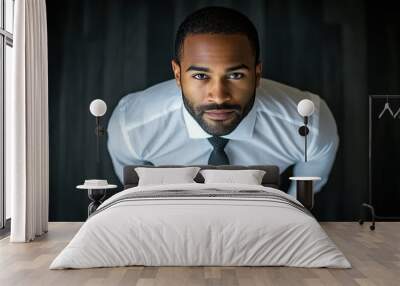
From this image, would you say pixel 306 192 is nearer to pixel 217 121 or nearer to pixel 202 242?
pixel 217 121

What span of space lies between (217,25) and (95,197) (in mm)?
2749

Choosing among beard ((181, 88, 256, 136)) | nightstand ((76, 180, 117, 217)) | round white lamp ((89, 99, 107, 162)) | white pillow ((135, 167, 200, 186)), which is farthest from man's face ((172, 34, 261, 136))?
nightstand ((76, 180, 117, 217))

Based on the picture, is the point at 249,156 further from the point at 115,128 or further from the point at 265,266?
the point at 265,266

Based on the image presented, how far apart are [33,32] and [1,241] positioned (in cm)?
232

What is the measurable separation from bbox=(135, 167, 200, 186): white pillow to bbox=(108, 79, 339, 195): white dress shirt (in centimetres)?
46

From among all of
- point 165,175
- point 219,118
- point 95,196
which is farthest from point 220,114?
point 95,196

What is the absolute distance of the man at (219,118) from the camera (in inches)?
324

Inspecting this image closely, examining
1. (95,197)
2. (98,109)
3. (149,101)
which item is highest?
(149,101)

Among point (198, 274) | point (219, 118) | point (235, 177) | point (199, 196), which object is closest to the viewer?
point (198, 274)

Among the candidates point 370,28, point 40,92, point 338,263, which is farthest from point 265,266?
point 370,28

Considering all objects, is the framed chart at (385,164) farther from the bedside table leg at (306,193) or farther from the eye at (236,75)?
the eye at (236,75)

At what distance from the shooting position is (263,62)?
8.38m

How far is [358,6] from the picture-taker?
27.6ft

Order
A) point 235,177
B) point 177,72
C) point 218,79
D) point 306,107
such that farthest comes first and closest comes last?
point 177,72 → point 218,79 → point 306,107 → point 235,177
